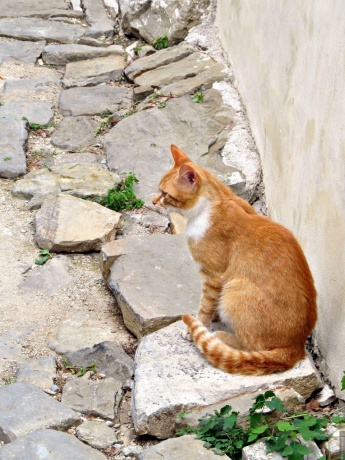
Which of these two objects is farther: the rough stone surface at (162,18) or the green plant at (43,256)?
the rough stone surface at (162,18)

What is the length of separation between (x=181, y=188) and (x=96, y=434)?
1.40 m

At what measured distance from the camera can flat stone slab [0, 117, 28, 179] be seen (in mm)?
6902

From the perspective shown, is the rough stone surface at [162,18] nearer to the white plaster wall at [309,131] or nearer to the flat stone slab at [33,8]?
the flat stone slab at [33,8]

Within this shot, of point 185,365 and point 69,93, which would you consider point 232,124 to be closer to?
point 69,93

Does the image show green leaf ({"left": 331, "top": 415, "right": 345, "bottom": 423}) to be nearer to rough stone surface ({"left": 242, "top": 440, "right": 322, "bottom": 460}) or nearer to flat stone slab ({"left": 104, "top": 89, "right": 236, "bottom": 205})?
rough stone surface ({"left": 242, "top": 440, "right": 322, "bottom": 460})

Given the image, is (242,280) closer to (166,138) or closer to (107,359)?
(107,359)

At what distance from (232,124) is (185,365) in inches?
128

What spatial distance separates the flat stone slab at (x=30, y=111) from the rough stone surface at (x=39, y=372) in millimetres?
3738

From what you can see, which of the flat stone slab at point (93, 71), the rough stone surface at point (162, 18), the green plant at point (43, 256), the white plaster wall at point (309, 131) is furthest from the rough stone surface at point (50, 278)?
the rough stone surface at point (162, 18)

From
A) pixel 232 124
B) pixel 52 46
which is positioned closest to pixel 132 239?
pixel 232 124

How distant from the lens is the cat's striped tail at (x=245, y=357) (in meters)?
4.01

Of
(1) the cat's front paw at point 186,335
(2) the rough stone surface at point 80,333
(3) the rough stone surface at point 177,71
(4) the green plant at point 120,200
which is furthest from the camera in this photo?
(3) the rough stone surface at point 177,71

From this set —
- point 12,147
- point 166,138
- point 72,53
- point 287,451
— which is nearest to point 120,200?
point 166,138

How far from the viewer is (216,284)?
4340 mm
